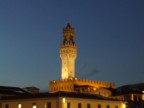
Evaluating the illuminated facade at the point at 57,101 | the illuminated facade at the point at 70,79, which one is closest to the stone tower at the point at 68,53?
the illuminated facade at the point at 70,79

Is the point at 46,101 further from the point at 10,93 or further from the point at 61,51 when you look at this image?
the point at 61,51

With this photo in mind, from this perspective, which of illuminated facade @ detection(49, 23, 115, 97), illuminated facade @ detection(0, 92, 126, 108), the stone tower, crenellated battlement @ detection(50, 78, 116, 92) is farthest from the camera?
the stone tower

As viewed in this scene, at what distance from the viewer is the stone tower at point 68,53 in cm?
15462

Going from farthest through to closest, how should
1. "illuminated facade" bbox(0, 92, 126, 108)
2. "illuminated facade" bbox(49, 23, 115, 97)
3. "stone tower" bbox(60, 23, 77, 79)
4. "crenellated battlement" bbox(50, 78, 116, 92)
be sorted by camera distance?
"stone tower" bbox(60, 23, 77, 79), "crenellated battlement" bbox(50, 78, 116, 92), "illuminated facade" bbox(49, 23, 115, 97), "illuminated facade" bbox(0, 92, 126, 108)

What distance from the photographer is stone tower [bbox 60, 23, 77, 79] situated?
15462 centimetres

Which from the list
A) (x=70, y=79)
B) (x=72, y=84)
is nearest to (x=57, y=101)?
(x=72, y=84)

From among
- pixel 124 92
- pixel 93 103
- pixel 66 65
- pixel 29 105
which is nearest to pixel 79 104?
pixel 93 103

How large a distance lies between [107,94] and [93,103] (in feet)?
179

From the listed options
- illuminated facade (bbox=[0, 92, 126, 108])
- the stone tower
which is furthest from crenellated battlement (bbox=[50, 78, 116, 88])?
illuminated facade (bbox=[0, 92, 126, 108])

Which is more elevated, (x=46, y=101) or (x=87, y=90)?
(x=87, y=90)

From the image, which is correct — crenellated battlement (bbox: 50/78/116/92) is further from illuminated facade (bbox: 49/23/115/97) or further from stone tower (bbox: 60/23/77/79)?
stone tower (bbox: 60/23/77/79)

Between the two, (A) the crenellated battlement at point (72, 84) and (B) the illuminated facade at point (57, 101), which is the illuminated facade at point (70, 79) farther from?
(B) the illuminated facade at point (57, 101)

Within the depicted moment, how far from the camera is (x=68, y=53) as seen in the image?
158 metres

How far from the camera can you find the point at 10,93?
310ft
